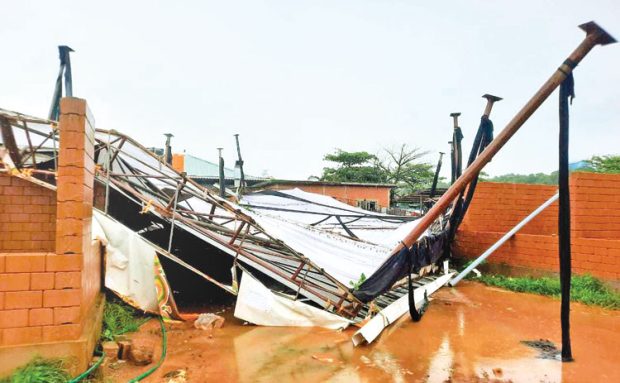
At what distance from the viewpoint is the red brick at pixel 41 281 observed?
3.11 metres

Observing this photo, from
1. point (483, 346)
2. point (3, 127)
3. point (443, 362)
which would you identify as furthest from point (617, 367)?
point (3, 127)

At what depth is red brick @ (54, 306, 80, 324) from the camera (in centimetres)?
317

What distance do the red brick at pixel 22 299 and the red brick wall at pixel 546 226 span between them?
8126 millimetres

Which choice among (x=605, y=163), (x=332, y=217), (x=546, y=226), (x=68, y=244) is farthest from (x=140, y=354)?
(x=605, y=163)

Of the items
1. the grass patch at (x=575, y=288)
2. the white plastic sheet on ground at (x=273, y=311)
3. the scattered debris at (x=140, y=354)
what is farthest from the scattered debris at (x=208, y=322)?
the grass patch at (x=575, y=288)

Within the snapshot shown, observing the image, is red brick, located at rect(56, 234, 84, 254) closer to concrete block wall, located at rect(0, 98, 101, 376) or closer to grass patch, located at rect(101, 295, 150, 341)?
concrete block wall, located at rect(0, 98, 101, 376)

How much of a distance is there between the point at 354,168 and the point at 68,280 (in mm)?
28076

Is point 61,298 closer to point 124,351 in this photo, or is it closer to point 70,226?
point 70,226

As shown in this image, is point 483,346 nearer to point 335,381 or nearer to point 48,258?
point 335,381

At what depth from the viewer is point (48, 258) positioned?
314 cm

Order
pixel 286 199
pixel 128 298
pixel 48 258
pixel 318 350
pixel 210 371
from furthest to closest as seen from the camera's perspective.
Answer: pixel 286 199 → pixel 128 298 → pixel 318 350 → pixel 210 371 → pixel 48 258

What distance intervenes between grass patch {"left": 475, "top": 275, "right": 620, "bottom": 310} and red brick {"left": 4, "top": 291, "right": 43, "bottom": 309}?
7575 mm

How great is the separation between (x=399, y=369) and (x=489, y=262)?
5563 mm

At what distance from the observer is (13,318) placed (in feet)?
10.0
